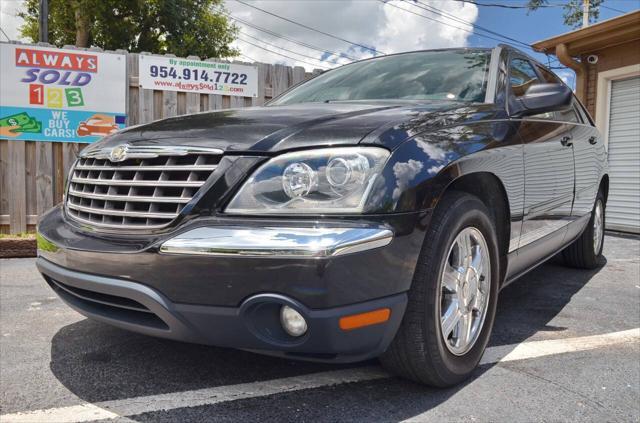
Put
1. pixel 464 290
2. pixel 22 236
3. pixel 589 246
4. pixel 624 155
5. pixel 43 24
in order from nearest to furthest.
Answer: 1. pixel 464 290
2. pixel 589 246
3. pixel 22 236
4. pixel 624 155
5. pixel 43 24

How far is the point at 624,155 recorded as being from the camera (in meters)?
8.33

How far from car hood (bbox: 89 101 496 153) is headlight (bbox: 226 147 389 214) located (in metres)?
0.05

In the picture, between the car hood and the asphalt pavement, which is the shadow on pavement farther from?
the car hood

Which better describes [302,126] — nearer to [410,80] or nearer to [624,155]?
[410,80]

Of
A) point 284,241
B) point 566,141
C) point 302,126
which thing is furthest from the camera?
point 566,141

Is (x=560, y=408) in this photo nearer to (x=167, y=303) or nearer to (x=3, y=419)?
(x=167, y=303)

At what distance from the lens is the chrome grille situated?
1.95 m

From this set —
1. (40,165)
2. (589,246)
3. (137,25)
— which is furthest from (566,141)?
(137,25)

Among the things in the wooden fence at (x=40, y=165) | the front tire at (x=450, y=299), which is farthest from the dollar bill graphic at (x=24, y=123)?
the front tire at (x=450, y=299)

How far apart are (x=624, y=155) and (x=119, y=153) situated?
8234mm

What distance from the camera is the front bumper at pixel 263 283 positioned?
173 cm

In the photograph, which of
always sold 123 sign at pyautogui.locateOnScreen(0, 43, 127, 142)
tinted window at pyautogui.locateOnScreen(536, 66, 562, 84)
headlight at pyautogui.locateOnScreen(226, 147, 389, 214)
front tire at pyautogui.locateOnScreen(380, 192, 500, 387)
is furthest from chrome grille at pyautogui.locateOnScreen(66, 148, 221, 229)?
always sold 123 sign at pyautogui.locateOnScreen(0, 43, 127, 142)

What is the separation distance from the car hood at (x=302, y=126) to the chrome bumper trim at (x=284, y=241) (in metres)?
0.32

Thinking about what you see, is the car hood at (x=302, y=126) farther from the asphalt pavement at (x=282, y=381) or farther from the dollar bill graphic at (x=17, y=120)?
the dollar bill graphic at (x=17, y=120)
